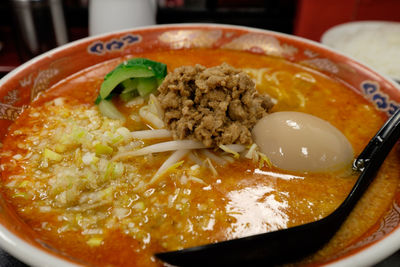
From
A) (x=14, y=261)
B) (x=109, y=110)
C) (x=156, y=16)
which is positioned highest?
(x=109, y=110)

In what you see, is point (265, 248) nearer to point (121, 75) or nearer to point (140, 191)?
point (140, 191)

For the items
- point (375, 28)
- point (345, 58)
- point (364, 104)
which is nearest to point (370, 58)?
point (375, 28)

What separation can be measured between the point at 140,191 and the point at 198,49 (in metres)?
1.49

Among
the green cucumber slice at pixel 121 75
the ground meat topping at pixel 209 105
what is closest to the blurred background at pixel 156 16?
the green cucumber slice at pixel 121 75

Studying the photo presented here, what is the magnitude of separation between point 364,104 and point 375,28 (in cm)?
245

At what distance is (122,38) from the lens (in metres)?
2.50

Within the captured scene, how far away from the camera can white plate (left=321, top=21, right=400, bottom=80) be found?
11.2ft

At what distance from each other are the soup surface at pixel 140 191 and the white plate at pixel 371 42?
1.73m

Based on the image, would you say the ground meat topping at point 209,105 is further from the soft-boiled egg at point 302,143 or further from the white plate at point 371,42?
the white plate at point 371,42

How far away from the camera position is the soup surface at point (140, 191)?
1296mm

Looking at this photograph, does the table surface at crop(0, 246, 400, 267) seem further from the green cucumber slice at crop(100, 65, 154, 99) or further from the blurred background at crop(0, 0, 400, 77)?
the blurred background at crop(0, 0, 400, 77)

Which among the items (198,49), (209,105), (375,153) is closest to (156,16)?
(198,49)

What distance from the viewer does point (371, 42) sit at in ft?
12.3

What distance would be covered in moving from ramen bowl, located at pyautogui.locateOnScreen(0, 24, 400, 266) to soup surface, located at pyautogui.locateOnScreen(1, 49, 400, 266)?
4cm
